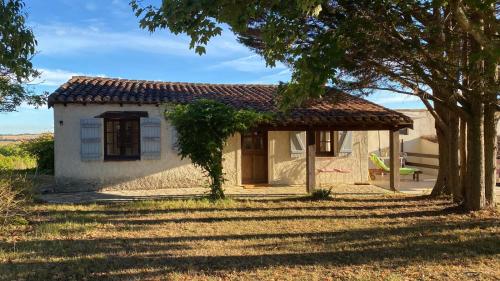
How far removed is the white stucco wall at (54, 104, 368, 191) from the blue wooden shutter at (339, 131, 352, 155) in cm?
29

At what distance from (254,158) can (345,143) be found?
3083 mm

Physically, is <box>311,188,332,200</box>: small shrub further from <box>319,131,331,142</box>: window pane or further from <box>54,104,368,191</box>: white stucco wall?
<box>319,131,331,142</box>: window pane

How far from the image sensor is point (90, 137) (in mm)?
12430

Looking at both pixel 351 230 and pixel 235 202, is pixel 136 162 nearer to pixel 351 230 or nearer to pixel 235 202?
pixel 235 202

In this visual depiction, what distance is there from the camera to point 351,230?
7.67m

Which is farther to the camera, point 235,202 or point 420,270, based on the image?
point 235,202

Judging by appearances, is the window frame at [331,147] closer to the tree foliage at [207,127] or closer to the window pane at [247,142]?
the window pane at [247,142]

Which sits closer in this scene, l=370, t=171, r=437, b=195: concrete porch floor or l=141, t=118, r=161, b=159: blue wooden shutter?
l=141, t=118, r=161, b=159: blue wooden shutter

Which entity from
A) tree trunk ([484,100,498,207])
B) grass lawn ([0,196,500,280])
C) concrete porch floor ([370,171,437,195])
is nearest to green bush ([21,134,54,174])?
grass lawn ([0,196,500,280])

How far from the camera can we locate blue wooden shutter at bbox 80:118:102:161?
1238cm

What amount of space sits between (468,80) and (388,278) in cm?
458

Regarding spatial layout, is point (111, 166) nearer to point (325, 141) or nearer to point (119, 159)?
point (119, 159)

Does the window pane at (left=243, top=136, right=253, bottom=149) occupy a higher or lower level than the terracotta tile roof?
lower

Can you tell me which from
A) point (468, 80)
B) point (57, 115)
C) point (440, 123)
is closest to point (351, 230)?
point (468, 80)
